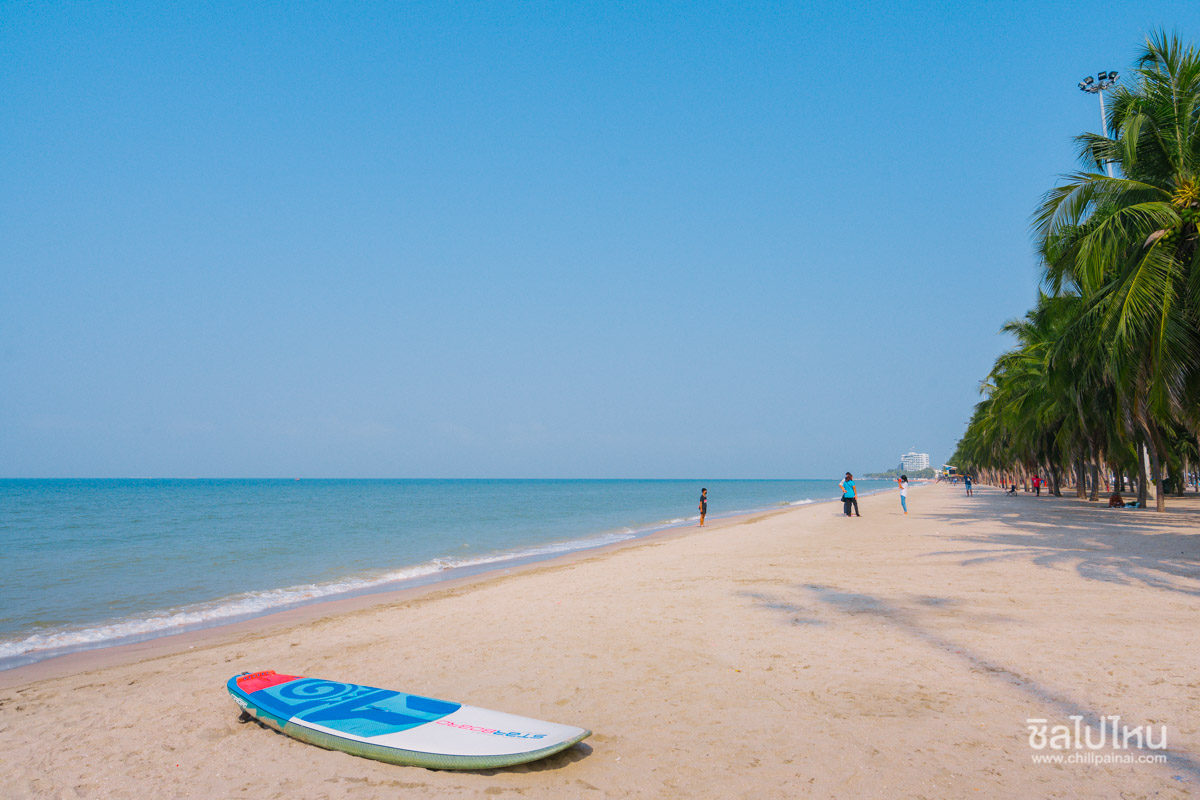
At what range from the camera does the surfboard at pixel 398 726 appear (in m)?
3.80

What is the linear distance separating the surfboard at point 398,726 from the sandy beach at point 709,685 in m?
0.11

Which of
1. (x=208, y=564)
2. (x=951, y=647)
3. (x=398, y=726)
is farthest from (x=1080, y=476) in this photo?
(x=398, y=726)

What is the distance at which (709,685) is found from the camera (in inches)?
202

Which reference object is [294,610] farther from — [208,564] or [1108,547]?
[1108,547]

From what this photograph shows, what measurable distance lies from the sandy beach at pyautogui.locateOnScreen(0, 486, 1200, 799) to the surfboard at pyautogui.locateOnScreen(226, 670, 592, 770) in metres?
0.11

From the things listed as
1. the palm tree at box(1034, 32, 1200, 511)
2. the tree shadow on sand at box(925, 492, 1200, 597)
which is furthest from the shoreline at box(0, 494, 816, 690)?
the palm tree at box(1034, 32, 1200, 511)

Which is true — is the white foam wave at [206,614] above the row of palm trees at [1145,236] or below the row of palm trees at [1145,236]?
below

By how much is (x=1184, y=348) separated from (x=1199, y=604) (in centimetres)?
815

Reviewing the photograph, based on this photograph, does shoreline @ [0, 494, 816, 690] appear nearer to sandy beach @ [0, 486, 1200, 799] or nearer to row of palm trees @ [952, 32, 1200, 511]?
sandy beach @ [0, 486, 1200, 799]

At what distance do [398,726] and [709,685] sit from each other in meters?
2.37

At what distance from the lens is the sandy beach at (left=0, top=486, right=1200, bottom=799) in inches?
Result: 143

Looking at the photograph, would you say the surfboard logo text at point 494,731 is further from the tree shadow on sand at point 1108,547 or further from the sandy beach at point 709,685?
the tree shadow on sand at point 1108,547

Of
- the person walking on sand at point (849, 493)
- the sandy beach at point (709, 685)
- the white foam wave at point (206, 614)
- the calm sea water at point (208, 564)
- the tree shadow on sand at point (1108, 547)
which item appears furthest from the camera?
the person walking on sand at point (849, 493)

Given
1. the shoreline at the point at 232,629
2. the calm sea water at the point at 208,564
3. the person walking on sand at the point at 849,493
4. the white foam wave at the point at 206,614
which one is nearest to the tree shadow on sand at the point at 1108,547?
the person walking on sand at the point at 849,493
